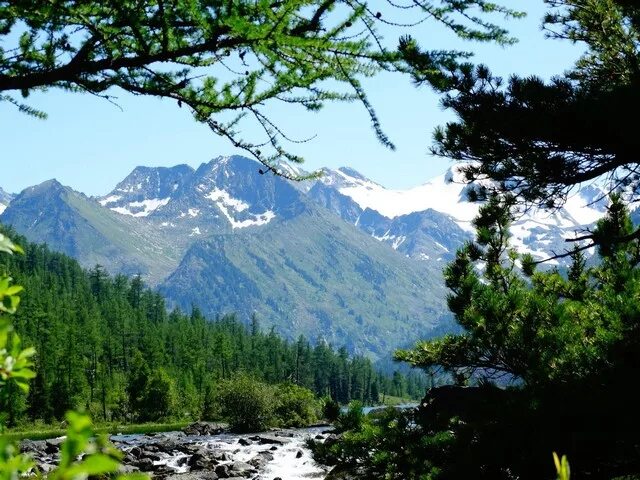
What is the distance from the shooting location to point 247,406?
241 ft

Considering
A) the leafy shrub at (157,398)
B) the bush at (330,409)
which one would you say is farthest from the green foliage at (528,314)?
the leafy shrub at (157,398)

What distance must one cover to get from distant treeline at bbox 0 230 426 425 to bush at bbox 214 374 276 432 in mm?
8533

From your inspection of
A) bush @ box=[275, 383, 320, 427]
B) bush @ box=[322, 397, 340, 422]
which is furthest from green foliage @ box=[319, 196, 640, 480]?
bush @ box=[275, 383, 320, 427]

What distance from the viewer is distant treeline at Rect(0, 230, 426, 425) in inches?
3568

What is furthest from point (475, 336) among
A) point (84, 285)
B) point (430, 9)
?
point (84, 285)

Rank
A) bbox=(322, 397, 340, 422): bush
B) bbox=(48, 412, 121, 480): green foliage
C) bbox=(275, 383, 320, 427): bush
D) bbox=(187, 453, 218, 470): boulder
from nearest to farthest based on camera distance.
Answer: bbox=(48, 412, 121, 480): green foliage → bbox=(322, 397, 340, 422): bush → bbox=(187, 453, 218, 470): boulder → bbox=(275, 383, 320, 427): bush

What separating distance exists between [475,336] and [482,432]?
89.4 inches

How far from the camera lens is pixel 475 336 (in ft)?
28.5

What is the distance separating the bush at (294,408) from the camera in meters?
78.6

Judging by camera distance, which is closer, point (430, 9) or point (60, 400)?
point (430, 9)

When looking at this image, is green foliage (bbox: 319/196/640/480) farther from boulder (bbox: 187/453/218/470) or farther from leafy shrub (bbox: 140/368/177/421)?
leafy shrub (bbox: 140/368/177/421)

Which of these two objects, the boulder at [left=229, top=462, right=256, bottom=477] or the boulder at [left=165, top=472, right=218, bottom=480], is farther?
the boulder at [left=229, top=462, right=256, bottom=477]

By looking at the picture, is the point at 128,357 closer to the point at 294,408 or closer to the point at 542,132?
the point at 294,408

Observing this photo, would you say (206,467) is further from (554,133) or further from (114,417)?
(114,417)
